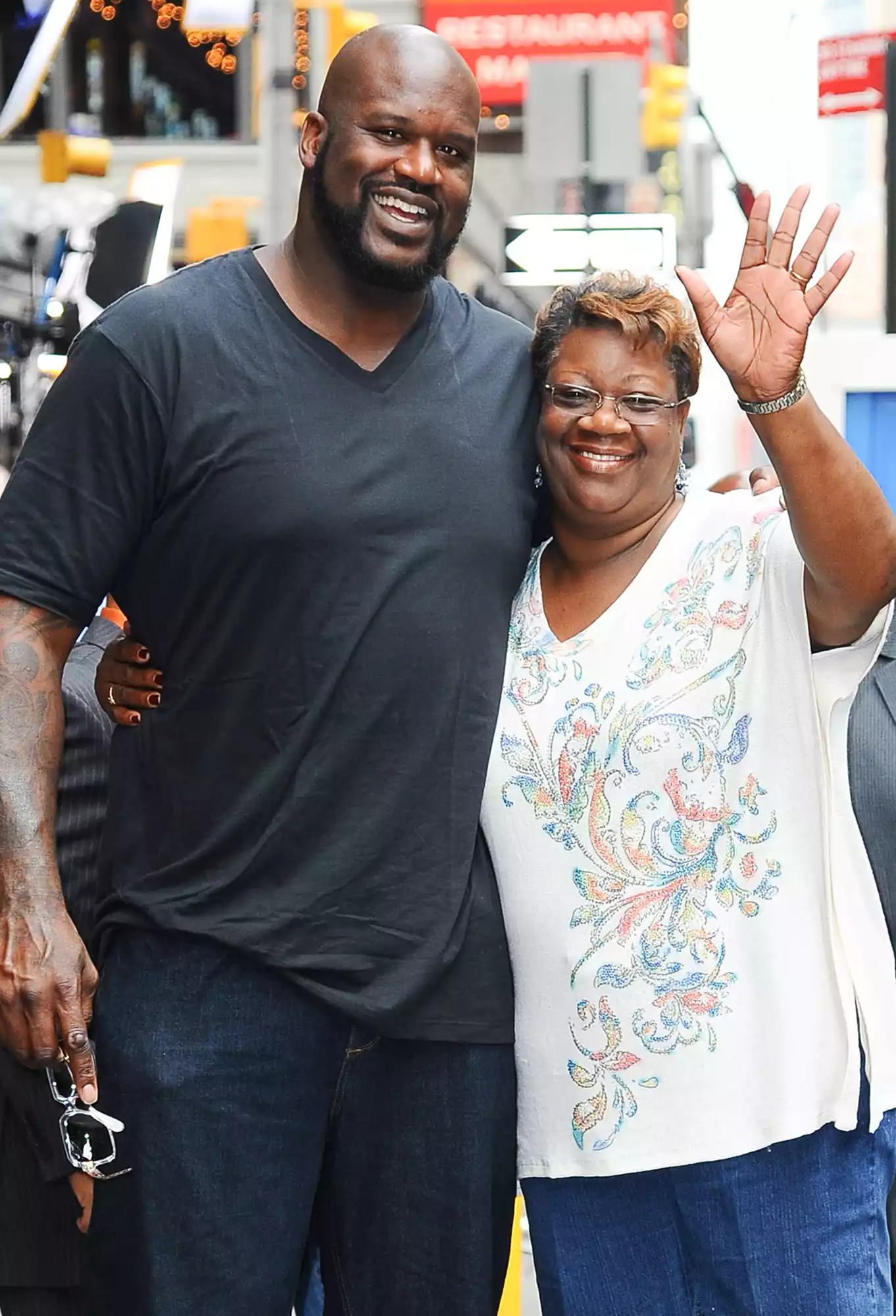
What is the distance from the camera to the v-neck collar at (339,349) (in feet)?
8.25

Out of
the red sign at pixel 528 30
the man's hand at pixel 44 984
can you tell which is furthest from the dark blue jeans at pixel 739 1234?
the red sign at pixel 528 30

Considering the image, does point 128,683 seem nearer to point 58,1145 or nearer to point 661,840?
point 58,1145

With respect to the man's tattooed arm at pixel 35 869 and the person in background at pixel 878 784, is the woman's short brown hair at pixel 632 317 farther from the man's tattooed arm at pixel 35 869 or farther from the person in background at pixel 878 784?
the man's tattooed arm at pixel 35 869

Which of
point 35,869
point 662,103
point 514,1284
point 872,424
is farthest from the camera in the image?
point 662,103

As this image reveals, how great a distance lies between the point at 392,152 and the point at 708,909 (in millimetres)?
1200

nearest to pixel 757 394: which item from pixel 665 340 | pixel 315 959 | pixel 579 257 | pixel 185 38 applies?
pixel 665 340

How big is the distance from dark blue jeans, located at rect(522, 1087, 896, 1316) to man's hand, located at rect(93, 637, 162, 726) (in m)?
0.94

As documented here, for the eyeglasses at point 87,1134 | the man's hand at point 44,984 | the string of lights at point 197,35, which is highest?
the string of lights at point 197,35

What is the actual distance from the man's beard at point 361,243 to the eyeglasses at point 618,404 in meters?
→ 0.27

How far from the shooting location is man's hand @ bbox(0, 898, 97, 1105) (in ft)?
7.64

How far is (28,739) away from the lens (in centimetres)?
245

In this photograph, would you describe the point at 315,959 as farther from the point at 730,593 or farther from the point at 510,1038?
the point at 730,593

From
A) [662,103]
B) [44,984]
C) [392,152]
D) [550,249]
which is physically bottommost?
[44,984]

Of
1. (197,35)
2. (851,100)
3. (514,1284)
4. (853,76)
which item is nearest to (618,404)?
(514,1284)
